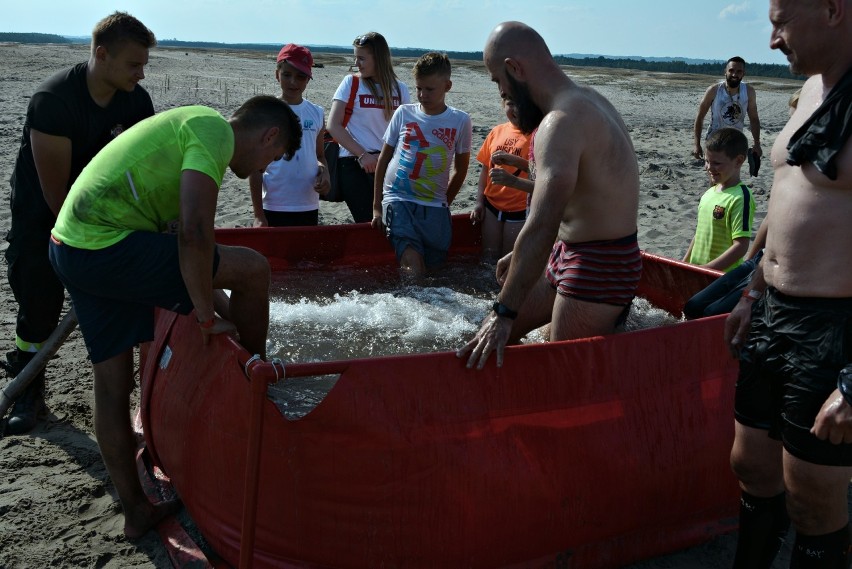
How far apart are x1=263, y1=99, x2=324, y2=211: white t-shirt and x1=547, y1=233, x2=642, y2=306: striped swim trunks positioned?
2541 millimetres

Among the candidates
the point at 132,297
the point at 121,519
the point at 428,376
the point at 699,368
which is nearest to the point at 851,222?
the point at 699,368

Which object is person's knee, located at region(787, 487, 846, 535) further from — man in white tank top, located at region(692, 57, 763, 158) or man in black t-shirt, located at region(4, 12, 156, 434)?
man in white tank top, located at region(692, 57, 763, 158)

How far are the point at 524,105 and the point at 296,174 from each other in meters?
2.47

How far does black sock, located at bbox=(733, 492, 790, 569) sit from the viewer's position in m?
2.64

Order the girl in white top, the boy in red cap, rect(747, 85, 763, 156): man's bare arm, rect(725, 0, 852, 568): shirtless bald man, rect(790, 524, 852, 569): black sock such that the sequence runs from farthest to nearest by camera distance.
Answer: rect(747, 85, 763, 156): man's bare arm < the girl in white top < the boy in red cap < rect(790, 524, 852, 569): black sock < rect(725, 0, 852, 568): shirtless bald man

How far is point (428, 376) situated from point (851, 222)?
1.35 m

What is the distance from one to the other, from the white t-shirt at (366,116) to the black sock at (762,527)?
13.0ft

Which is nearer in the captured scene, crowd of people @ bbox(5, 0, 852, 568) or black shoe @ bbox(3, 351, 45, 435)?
crowd of people @ bbox(5, 0, 852, 568)

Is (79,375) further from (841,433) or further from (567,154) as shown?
(841,433)

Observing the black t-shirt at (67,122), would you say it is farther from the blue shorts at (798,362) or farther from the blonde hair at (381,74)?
the blue shorts at (798,362)

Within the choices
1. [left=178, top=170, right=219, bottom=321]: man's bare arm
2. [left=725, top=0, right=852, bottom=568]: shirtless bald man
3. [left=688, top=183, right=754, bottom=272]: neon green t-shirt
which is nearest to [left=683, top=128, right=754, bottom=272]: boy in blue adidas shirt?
[left=688, top=183, right=754, bottom=272]: neon green t-shirt

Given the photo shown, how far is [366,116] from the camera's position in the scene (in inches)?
230

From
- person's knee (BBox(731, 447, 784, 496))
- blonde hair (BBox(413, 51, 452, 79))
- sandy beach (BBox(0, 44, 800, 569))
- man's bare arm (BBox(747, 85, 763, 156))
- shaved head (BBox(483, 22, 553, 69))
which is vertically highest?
shaved head (BBox(483, 22, 553, 69))

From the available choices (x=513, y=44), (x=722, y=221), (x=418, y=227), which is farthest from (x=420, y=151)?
(x=513, y=44)
